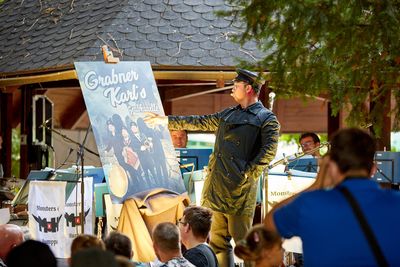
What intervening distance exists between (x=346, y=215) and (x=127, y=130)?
6.19 m

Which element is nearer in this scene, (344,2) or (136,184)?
(344,2)

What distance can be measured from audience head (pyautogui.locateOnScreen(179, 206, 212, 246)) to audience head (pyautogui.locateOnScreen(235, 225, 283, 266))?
280cm

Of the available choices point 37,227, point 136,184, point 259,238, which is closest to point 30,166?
point 37,227

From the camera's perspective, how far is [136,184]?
1141 cm

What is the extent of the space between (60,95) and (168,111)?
10.0 feet

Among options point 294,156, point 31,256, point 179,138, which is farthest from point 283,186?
point 31,256

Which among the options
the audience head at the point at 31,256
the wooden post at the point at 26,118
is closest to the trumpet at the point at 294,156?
the audience head at the point at 31,256

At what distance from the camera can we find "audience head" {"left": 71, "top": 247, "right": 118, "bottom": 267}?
5523 mm

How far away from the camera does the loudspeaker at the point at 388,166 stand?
1391 cm

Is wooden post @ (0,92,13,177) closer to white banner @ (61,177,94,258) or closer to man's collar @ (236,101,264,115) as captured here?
white banner @ (61,177,94,258)

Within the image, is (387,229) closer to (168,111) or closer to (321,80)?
(321,80)

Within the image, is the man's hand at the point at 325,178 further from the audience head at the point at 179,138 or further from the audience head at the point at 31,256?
the audience head at the point at 179,138

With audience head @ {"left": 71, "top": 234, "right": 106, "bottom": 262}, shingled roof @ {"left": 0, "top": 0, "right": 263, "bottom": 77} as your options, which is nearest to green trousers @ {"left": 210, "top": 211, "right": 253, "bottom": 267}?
shingled roof @ {"left": 0, "top": 0, "right": 263, "bottom": 77}

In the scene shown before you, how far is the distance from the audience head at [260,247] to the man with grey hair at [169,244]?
1.73 meters
